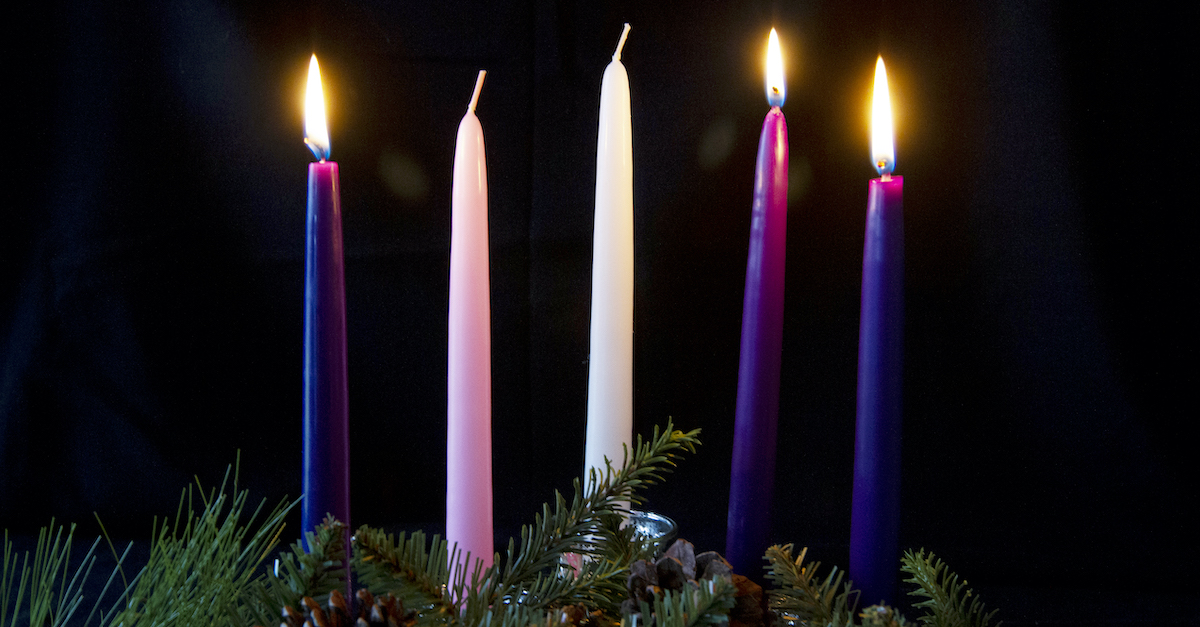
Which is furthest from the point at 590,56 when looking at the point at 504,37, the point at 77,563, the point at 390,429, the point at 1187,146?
the point at 77,563

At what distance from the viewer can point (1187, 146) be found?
0.63 meters

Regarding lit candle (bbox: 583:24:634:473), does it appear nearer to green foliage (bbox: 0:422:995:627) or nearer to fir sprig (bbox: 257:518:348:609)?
green foliage (bbox: 0:422:995:627)

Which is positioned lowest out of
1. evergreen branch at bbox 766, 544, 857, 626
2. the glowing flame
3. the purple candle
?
evergreen branch at bbox 766, 544, 857, 626

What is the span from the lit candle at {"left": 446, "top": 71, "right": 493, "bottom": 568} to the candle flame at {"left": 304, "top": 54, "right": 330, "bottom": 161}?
0.22 ft

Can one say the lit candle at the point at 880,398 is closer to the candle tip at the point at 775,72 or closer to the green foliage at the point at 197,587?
the candle tip at the point at 775,72

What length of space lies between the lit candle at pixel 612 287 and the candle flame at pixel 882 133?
0.12 metres

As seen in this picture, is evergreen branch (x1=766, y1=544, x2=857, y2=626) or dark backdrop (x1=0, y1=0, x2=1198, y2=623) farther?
dark backdrop (x1=0, y1=0, x2=1198, y2=623)

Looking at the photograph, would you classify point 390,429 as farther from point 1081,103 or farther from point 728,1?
point 1081,103

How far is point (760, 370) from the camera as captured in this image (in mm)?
360

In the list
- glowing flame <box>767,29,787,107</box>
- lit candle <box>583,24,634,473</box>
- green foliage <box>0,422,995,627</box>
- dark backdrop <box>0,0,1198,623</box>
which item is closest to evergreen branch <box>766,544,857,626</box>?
green foliage <box>0,422,995,627</box>

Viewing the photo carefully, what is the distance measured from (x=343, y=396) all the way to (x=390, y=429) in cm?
34

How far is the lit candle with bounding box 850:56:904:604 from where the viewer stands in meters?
0.34

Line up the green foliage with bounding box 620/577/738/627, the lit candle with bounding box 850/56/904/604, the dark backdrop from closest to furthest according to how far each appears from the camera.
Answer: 1. the green foliage with bounding box 620/577/738/627
2. the lit candle with bounding box 850/56/904/604
3. the dark backdrop

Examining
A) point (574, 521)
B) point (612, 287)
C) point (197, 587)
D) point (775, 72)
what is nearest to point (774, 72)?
point (775, 72)
